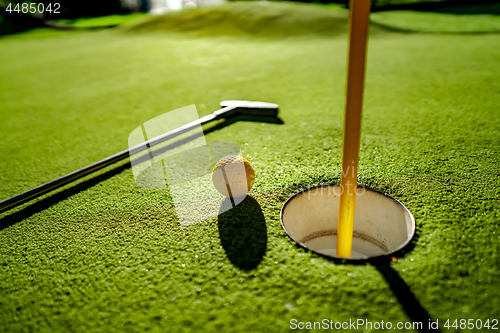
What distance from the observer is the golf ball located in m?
1.77

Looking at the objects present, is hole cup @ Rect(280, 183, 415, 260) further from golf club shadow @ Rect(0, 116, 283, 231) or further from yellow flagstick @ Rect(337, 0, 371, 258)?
golf club shadow @ Rect(0, 116, 283, 231)

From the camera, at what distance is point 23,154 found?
2.74 metres

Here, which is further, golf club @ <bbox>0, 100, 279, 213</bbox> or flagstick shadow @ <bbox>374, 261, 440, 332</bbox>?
golf club @ <bbox>0, 100, 279, 213</bbox>

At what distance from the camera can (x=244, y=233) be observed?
1.57m

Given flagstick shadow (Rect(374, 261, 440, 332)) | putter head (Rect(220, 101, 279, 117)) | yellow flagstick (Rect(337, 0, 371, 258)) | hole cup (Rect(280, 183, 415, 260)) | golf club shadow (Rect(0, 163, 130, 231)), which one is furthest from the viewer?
putter head (Rect(220, 101, 279, 117))

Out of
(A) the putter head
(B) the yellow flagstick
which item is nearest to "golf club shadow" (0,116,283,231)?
(A) the putter head

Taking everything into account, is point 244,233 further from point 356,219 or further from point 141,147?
point 141,147

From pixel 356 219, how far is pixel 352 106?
3.39ft

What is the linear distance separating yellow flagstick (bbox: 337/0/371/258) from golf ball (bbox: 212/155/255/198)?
1.98 ft

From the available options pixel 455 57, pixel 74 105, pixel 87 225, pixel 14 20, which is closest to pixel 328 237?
pixel 87 225

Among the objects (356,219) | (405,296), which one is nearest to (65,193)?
(356,219)

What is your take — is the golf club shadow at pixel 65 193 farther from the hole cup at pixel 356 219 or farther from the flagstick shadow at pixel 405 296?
the flagstick shadow at pixel 405 296

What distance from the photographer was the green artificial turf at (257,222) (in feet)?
3.94

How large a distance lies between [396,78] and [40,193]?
13.7ft
